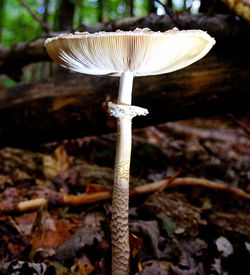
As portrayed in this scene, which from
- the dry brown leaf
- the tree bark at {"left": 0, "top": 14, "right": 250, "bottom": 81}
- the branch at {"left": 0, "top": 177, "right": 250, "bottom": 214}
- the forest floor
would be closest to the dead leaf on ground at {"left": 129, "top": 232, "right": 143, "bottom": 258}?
the forest floor

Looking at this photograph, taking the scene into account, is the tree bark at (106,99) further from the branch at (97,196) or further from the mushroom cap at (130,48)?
the mushroom cap at (130,48)

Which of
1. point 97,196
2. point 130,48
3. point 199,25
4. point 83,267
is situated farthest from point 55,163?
point 199,25

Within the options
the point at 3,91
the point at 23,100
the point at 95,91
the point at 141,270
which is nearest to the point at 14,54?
the point at 3,91

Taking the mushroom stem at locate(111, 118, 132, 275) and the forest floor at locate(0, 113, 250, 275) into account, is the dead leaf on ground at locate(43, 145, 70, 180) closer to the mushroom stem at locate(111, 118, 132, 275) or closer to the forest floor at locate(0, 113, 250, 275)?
the forest floor at locate(0, 113, 250, 275)

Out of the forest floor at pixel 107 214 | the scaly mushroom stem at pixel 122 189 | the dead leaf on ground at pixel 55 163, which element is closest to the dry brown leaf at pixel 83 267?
the forest floor at pixel 107 214

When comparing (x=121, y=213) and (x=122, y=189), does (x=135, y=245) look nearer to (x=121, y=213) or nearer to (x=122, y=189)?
(x=121, y=213)

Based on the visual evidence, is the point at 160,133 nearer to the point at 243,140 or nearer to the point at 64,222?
the point at 243,140
